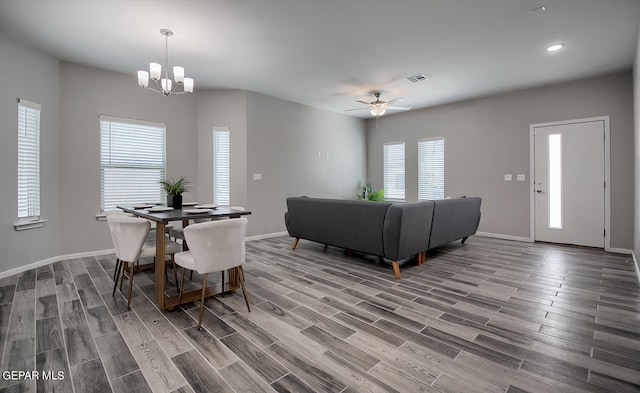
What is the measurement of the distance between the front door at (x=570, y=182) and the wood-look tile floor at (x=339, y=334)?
5.49 feet

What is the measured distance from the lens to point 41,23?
3.15 meters

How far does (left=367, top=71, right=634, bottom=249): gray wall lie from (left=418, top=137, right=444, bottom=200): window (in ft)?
0.43

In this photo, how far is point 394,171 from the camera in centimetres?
752

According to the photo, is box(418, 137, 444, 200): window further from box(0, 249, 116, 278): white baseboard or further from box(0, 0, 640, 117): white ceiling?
box(0, 249, 116, 278): white baseboard

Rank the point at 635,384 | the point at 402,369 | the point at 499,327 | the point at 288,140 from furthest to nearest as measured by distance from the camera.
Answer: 1. the point at 288,140
2. the point at 499,327
3. the point at 402,369
4. the point at 635,384

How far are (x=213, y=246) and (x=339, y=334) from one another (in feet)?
3.85

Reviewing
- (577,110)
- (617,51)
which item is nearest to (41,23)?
(617,51)

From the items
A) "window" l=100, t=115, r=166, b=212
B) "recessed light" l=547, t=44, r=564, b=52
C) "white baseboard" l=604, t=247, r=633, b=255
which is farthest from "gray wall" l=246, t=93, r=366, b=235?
"white baseboard" l=604, t=247, r=633, b=255

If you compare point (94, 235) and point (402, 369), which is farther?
point (94, 235)

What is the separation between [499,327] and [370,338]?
1011mm

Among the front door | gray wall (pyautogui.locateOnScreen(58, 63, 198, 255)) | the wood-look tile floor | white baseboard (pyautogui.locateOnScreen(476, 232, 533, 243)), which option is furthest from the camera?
white baseboard (pyautogui.locateOnScreen(476, 232, 533, 243))

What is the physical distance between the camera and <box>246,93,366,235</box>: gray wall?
5.68 meters

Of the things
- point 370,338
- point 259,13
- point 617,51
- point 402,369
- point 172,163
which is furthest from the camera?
point 172,163

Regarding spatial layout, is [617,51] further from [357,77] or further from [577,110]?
[357,77]
